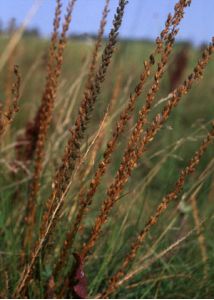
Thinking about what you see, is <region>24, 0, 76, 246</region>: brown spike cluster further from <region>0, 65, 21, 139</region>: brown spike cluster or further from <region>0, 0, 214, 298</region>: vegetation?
<region>0, 65, 21, 139</region>: brown spike cluster

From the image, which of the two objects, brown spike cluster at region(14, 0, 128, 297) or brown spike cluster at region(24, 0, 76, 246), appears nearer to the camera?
brown spike cluster at region(14, 0, 128, 297)

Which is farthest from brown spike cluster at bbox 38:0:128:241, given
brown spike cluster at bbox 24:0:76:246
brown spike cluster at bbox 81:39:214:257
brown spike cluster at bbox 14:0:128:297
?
brown spike cluster at bbox 24:0:76:246

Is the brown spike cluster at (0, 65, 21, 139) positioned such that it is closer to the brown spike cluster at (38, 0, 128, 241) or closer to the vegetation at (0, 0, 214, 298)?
the vegetation at (0, 0, 214, 298)

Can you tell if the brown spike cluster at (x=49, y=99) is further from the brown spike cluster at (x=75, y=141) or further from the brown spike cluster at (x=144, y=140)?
the brown spike cluster at (x=144, y=140)

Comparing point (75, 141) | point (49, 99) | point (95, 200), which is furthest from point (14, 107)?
point (95, 200)

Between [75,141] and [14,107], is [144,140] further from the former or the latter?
[14,107]

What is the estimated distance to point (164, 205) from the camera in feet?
4.39

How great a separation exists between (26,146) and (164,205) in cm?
137

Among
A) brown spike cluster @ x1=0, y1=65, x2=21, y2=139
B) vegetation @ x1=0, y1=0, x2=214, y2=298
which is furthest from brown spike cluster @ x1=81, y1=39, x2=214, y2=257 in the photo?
brown spike cluster @ x1=0, y1=65, x2=21, y2=139

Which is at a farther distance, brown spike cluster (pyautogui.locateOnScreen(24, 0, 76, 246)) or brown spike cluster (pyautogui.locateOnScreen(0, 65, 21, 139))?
brown spike cluster (pyautogui.locateOnScreen(24, 0, 76, 246))

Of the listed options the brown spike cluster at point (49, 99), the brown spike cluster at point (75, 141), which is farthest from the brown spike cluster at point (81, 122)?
the brown spike cluster at point (49, 99)

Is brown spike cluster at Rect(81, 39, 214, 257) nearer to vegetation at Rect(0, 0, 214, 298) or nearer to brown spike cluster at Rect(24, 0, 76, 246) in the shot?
vegetation at Rect(0, 0, 214, 298)

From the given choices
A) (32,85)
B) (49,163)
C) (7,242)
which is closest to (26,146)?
(49,163)

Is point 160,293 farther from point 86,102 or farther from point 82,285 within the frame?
point 86,102
